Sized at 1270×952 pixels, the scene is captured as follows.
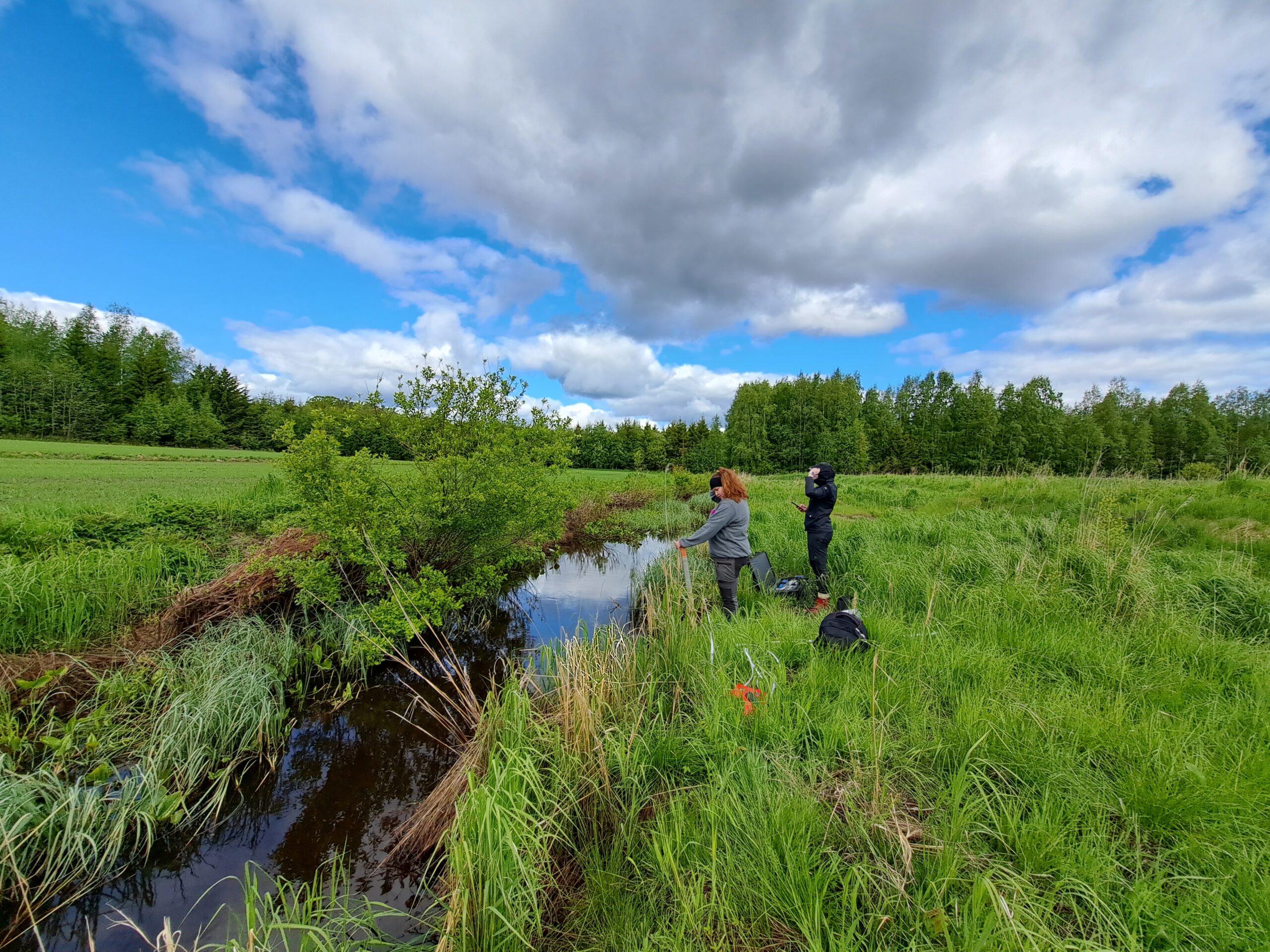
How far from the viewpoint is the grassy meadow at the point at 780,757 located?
6.90 ft

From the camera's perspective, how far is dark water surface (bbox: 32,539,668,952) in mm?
2971

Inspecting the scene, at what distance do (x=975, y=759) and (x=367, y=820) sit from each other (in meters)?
4.53

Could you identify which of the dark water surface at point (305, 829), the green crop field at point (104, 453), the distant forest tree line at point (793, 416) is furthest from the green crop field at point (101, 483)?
the distant forest tree line at point (793, 416)

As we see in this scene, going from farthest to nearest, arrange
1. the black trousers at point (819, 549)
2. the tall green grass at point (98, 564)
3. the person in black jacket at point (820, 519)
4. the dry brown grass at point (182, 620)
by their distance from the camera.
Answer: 1. the black trousers at point (819, 549)
2. the person in black jacket at point (820, 519)
3. the tall green grass at point (98, 564)
4. the dry brown grass at point (182, 620)

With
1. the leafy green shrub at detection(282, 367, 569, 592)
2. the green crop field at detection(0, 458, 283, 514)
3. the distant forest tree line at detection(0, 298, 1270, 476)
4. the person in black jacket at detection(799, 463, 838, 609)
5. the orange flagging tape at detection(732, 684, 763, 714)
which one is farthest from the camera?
the distant forest tree line at detection(0, 298, 1270, 476)

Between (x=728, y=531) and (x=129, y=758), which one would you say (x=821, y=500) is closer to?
(x=728, y=531)

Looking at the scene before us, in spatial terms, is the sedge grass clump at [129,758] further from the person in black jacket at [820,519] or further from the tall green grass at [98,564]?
the person in black jacket at [820,519]

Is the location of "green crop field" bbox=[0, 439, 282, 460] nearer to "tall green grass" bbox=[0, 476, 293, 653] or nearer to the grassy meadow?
"tall green grass" bbox=[0, 476, 293, 653]

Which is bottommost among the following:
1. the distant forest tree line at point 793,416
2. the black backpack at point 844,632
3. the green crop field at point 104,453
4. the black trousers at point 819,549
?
the black backpack at point 844,632

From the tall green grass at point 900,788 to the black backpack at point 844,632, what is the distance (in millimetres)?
172

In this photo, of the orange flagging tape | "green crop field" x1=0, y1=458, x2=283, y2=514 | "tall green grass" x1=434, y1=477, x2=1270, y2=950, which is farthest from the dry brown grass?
the orange flagging tape

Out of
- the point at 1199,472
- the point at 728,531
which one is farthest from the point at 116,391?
the point at 1199,472

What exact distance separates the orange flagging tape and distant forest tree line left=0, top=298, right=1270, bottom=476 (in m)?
39.3

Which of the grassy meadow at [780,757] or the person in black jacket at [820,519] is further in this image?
the person in black jacket at [820,519]
